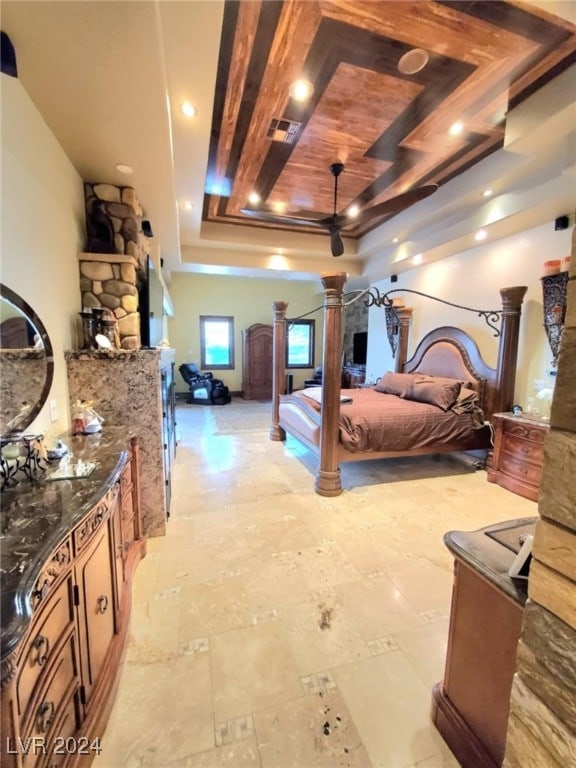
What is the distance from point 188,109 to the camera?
226 centimetres

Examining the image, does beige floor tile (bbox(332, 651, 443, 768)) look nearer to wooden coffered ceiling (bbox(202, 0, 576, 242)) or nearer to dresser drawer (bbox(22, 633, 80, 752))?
dresser drawer (bbox(22, 633, 80, 752))

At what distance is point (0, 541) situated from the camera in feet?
3.11

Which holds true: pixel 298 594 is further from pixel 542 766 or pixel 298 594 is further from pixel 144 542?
pixel 542 766

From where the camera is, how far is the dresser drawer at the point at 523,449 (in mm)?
3121

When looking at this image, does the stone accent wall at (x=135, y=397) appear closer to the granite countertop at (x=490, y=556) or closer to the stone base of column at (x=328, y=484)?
the stone base of column at (x=328, y=484)

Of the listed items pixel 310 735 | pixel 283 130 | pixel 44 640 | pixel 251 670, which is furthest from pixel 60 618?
pixel 283 130

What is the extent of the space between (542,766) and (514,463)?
308 centimetres

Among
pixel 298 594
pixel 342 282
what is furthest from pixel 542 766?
pixel 342 282

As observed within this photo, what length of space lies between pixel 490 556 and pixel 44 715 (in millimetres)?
1428

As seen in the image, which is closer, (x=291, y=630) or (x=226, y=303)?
(x=291, y=630)

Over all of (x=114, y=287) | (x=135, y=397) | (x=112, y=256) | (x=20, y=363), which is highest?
(x=112, y=256)

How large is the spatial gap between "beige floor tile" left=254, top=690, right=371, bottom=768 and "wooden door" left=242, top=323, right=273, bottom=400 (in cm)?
689

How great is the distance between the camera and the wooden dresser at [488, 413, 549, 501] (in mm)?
3133

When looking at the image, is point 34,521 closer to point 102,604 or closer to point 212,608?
point 102,604
